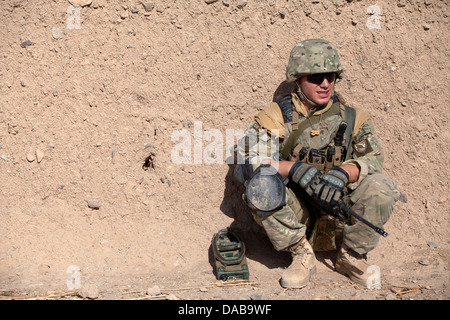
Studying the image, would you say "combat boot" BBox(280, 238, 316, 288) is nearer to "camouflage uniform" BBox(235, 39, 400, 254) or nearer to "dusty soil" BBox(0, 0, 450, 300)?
"camouflage uniform" BBox(235, 39, 400, 254)

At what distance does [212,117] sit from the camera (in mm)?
5289

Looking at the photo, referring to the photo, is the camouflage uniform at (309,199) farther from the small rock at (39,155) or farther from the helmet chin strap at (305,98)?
the small rock at (39,155)

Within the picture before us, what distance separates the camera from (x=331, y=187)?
4.37 metres

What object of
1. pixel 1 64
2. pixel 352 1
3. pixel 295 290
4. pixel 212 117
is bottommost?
pixel 295 290

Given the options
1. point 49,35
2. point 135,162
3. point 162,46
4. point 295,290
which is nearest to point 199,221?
point 135,162

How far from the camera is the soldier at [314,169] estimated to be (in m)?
4.41

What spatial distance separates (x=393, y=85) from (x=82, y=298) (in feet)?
11.0

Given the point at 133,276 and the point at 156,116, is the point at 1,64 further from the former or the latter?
the point at 133,276

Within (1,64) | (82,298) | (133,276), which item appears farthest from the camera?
(1,64)

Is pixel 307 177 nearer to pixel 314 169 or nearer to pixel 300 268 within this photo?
pixel 314 169

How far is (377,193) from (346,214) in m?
0.37

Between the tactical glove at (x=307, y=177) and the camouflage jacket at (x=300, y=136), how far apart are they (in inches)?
10.1

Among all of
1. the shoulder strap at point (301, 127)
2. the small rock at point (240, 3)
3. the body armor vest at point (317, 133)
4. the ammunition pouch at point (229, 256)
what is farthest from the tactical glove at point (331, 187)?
the small rock at point (240, 3)

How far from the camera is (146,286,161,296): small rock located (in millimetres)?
4328
